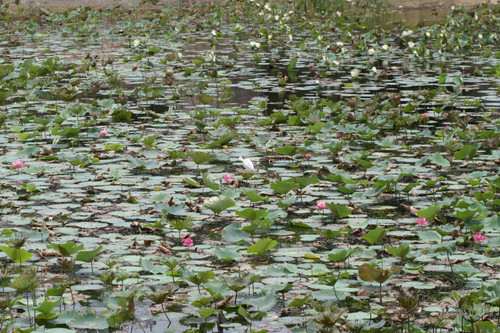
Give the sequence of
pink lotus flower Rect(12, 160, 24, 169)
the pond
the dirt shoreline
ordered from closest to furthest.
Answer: the pond → pink lotus flower Rect(12, 160, 24, 169) → the dirt shoreline

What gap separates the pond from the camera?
10.1 ft

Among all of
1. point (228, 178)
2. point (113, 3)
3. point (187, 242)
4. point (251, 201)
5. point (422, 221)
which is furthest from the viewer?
point (113, 3)

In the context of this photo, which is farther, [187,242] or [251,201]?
[251,201]

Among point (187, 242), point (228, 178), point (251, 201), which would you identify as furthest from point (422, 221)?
point (228, 178)

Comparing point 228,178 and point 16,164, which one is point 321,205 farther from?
point 16,164

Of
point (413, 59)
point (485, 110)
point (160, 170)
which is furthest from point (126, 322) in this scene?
point (413, 59)

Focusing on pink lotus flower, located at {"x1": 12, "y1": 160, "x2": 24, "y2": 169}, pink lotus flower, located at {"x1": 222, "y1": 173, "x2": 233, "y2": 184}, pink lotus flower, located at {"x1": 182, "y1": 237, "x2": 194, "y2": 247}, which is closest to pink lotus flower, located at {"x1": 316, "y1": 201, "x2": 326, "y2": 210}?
pink lotus flower, located at {"x1": 222, "y1": 173, "x2": 233, "y2": 184}

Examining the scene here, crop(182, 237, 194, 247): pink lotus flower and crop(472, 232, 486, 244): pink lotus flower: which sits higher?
crop(182, 237, 194, 247): pink lotus flower

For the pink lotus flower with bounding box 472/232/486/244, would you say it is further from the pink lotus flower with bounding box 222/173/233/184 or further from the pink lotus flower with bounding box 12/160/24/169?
the pink lotus flower with bounding box 12/160/24/169

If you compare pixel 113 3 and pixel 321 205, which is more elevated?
pixel 321 205

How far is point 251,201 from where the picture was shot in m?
4.39

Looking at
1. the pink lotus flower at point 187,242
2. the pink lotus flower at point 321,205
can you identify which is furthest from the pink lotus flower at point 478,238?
the pink lotus flower at point 187,242

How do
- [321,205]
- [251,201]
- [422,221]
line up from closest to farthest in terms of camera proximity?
[422,221] → [321,205] → [251,201]

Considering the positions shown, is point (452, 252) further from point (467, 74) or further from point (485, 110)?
point (467, 74)
